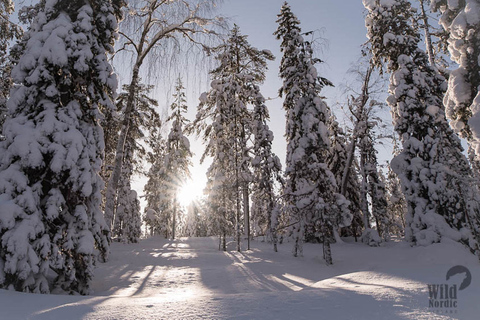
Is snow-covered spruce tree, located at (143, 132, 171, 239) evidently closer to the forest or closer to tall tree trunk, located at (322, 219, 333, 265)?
the forest

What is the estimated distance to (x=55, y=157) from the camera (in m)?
5.66

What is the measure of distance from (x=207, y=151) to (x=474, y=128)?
63.2 feet

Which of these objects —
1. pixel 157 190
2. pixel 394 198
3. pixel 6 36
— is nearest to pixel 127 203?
pixel 157 190

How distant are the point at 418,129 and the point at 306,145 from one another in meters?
5.38

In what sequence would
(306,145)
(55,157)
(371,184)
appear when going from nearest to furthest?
(55,157), (306,145), (371,184)

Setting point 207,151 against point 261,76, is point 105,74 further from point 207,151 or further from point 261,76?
point 207,151

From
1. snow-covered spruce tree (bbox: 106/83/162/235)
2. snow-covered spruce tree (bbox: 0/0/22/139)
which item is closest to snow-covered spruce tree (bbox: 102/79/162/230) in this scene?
snow-covered spruce tree (bbox: 106/83/162/235)

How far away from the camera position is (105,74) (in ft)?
22.3

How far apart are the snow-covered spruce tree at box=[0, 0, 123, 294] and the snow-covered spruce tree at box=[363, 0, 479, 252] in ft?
41.0

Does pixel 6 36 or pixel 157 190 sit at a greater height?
pixel 6 36

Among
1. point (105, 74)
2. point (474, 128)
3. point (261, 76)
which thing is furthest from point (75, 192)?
point (261, 76)

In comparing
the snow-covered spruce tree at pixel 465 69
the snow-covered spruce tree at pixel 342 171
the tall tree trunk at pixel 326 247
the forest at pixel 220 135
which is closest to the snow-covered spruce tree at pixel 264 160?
the forest at pixel 220 135

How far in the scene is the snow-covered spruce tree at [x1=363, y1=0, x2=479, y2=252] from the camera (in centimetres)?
1162

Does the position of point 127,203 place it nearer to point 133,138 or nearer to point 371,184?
point 133,138
